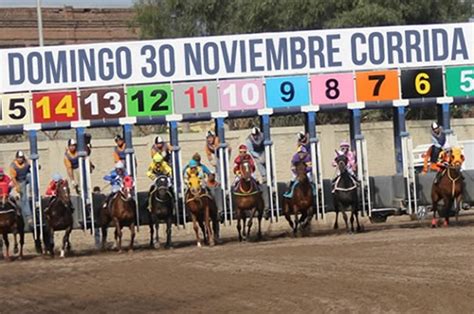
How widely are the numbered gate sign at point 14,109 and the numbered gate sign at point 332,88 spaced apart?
6044 mm

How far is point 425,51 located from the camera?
26.9 metres

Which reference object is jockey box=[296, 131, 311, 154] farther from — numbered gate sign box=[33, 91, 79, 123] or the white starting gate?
numbered gate sign box=[33, 91, 79, 123]

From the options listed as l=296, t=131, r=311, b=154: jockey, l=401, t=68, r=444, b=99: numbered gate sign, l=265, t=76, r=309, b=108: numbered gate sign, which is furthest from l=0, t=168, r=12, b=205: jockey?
l=401, t=68, r=444, b=99: numbered gate sign

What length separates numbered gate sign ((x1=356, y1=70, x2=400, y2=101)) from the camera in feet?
86.7

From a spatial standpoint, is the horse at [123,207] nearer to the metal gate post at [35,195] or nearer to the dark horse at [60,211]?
the dark horse at [60,211]

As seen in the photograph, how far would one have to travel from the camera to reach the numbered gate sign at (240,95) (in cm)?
2594

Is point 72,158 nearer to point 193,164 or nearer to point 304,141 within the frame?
point 193,164

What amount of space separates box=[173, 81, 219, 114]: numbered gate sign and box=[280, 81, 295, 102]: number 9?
1.42 meters

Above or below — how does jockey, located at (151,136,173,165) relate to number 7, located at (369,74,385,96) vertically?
below

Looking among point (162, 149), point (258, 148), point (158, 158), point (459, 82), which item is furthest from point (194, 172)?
point (459, 82)

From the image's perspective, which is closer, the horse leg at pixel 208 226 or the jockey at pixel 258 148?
the horse leg at pixel 208 226

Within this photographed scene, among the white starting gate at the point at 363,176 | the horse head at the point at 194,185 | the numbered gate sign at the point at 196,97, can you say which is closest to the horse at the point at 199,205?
the horse head at the point at 194,185

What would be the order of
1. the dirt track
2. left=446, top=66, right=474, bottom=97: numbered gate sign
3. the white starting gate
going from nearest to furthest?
1. the dirt track
2. the white starting gate
3. left=446, top=66, right=474, bottom=97: numbered gate sign

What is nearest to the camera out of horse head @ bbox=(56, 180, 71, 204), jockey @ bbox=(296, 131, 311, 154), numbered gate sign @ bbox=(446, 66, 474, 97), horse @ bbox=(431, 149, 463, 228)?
horse head @ bbox=(56, 180, 71, 204)
